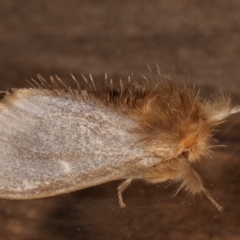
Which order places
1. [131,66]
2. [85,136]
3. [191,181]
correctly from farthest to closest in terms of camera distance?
[131,66], [191,181], [85,136]

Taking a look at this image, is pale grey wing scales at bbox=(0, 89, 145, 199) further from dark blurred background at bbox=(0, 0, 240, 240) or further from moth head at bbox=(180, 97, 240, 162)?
dark blurred background at bbox=(0, 0, 240, 240)

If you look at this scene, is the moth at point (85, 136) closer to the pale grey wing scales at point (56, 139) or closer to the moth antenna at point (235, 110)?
the pale grey wing scales at point (56, 139)

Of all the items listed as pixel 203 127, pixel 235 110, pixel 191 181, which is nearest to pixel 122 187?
pixel 191 181

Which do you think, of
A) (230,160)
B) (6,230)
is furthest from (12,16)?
(230,160)

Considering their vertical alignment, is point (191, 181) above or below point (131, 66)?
below

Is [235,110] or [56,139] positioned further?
[235,110]

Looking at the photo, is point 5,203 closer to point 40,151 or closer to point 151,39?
point 40,151

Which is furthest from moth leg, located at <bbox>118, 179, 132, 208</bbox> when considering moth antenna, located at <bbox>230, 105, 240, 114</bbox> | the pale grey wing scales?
moth antenna, located at <bbox>230, 105, 240, 114</bbox>

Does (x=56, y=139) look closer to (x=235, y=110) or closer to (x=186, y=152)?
(x=186, y=152)
